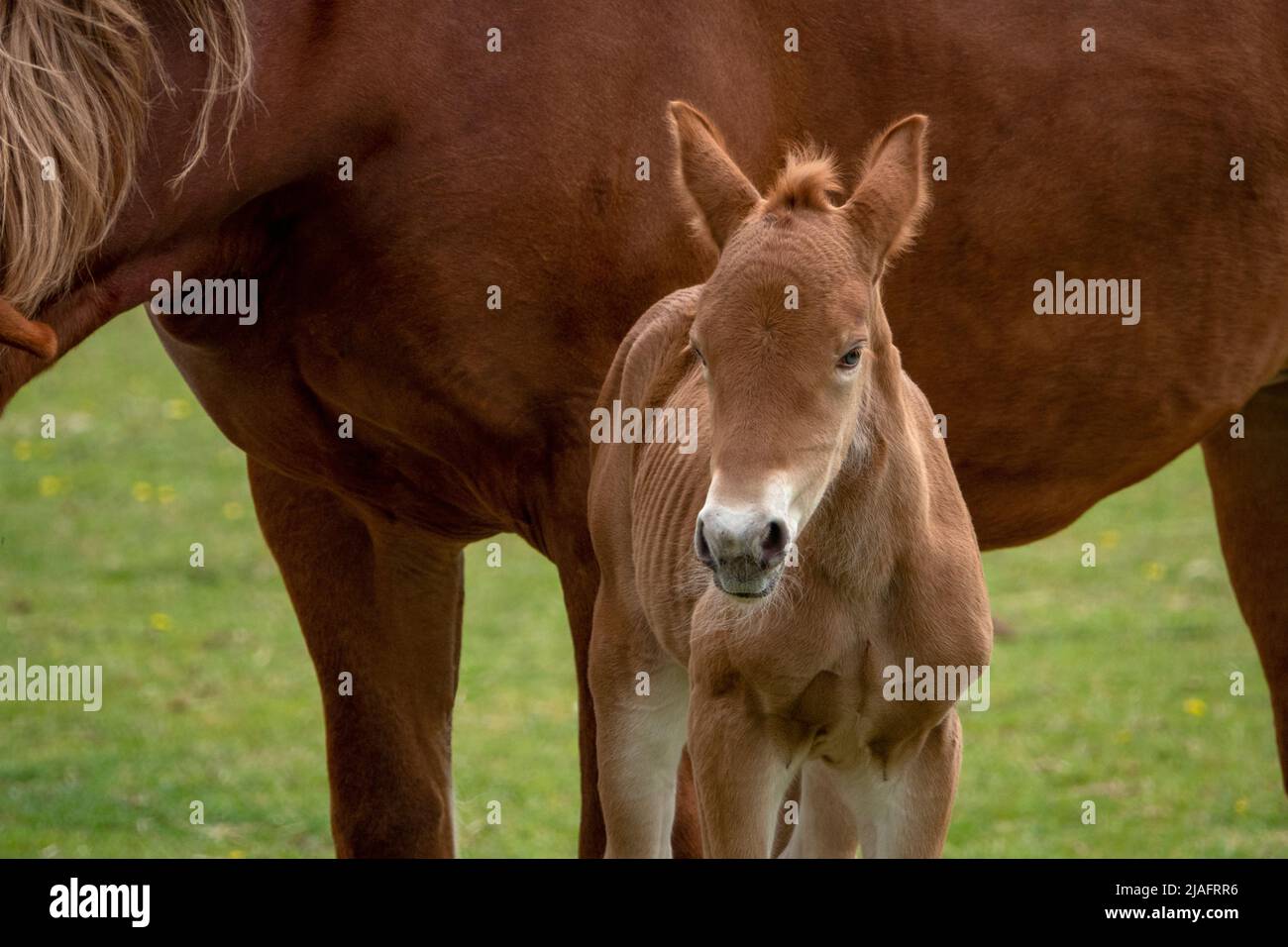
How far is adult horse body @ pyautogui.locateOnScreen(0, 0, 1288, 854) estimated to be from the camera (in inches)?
160

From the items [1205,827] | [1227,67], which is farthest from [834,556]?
[1205,827]

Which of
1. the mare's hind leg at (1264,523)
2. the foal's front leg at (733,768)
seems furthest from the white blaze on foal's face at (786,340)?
the mare's hind leg at (1264,523)

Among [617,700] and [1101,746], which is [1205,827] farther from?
[617,700]

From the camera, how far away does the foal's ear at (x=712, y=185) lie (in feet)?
11.2

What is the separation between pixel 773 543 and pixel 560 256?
136 cm

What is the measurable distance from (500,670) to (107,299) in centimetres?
733

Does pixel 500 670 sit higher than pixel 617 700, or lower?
higher

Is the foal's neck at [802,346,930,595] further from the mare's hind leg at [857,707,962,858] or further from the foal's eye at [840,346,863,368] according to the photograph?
the mare's hind leg at [857,707,962,858]

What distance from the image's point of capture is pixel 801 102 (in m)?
4.48

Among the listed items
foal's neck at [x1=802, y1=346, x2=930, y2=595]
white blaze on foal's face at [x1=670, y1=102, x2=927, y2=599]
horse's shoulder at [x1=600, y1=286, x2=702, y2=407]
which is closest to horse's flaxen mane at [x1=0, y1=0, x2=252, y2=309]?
horse's shoulder at [x1=600, y1=286, x2=702, y2=407]

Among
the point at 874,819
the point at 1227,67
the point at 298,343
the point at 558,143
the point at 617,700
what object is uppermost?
the point at 1227,67

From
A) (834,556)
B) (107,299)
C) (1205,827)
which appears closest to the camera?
(834,556)

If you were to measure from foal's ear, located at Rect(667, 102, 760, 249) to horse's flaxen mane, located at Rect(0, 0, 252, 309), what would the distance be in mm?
1009

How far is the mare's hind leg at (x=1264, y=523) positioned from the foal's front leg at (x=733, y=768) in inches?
107
